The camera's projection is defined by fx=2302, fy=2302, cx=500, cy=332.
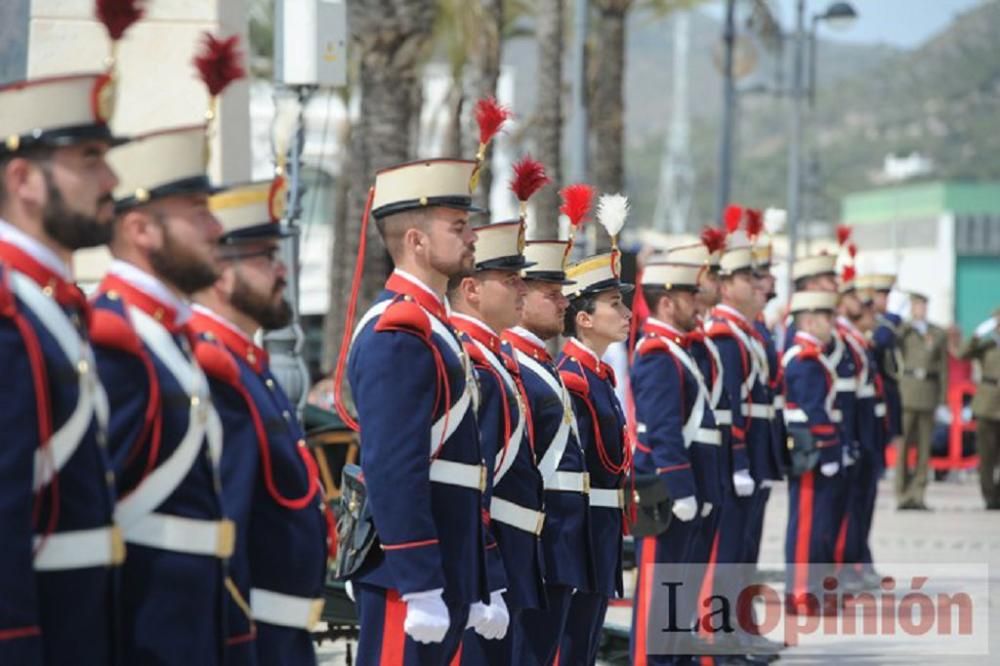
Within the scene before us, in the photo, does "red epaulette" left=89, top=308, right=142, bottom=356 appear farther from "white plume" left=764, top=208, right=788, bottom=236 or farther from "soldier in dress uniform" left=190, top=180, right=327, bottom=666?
"white plume" left=764, top=208, right=788, bottom=236

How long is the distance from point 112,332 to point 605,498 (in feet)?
13.8

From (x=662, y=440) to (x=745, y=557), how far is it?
207 cm

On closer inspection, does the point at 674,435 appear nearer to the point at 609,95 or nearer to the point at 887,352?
the point at 887,352

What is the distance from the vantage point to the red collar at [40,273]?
4.74m

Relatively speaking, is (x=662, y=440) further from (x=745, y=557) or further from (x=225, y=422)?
(x=225, y=422)

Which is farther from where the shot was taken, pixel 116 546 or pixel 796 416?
pixel 796 416

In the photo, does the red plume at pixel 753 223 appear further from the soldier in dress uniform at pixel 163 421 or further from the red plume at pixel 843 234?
the soldier in dress uniform at pixel 163 421

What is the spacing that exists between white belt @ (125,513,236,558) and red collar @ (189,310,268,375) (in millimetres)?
538

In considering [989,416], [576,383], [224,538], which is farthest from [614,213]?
[989,416]

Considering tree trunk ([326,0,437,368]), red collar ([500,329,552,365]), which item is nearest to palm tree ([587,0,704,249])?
tree trunk ([326,0,437,368])

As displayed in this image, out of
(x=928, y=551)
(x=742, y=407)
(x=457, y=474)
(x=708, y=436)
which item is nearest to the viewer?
(x=457, y=474)

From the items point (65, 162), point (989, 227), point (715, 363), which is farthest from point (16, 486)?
point (989, 227)

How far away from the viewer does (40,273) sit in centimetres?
476

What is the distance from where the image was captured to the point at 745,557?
12609 mm
